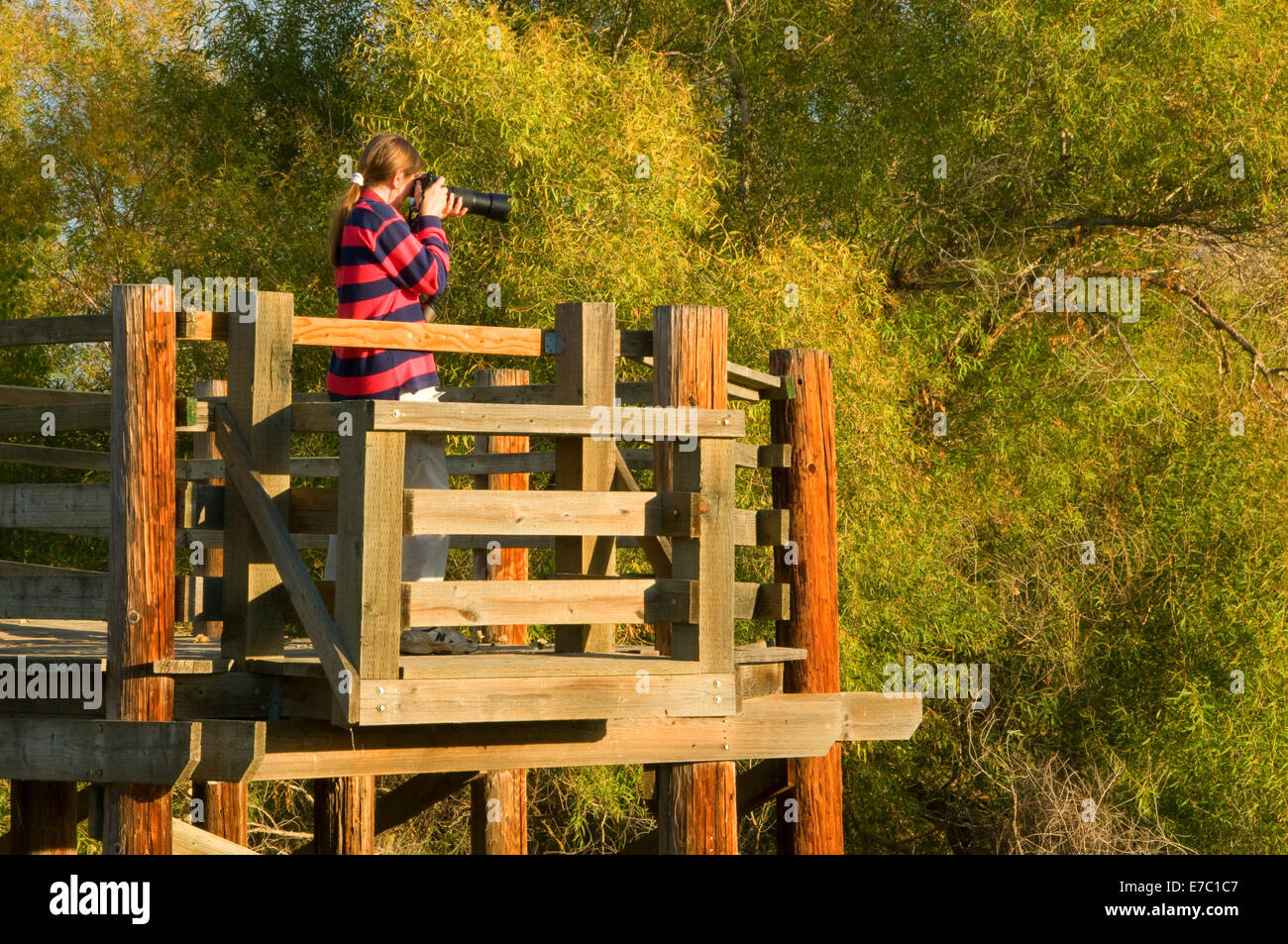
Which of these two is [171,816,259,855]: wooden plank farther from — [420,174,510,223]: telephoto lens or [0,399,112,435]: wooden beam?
[420,174,510,223]: telephoto lens

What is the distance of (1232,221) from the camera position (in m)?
13.4

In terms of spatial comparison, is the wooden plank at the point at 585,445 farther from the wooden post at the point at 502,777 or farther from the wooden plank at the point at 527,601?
the wooden post at the point at 502,777

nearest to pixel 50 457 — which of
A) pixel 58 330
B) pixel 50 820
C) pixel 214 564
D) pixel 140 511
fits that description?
pixel 214 564

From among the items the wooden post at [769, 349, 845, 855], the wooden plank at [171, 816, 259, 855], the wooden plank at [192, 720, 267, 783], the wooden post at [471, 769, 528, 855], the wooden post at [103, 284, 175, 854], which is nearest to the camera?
the wooden plank at [192, 720, 267, 783]

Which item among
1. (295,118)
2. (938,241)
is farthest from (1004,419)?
(295,118)

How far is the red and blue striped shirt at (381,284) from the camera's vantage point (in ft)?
17.4

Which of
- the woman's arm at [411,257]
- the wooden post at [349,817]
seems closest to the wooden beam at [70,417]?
the woman's arm at [411,257]

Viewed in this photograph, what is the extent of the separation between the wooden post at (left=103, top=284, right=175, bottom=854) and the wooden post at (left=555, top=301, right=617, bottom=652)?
1.22 meters

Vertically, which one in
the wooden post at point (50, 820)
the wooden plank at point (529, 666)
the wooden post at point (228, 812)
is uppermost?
the wooden plank at point (529, 666)

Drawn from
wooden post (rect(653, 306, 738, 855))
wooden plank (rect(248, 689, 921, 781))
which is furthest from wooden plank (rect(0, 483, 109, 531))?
wooden post (rect(653, 306, 738, 855))

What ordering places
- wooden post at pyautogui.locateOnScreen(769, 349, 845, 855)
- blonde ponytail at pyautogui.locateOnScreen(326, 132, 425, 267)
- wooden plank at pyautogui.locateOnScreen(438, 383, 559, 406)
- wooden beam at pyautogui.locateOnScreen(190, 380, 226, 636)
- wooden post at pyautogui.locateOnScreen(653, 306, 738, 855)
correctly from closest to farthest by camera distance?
wooden post at pyautogui.locateOnScreen(653, 306, 738, 855), blonde ponytail at pyautogui.locateOnScreen(326, 132, 425, 267), wooden plank at pyautogui.locateOnScreen(438, 383, 559, 406), wooden post at pyautogui.locateOnScreen(769, 349, 845, 855), wooden beam at pyautogui.locateOnScreen(190, 380, 226, 636)

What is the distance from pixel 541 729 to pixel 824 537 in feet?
5.87

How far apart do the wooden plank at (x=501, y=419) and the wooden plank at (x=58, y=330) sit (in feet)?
2.02

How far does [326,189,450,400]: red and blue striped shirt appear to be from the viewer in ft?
17.4
